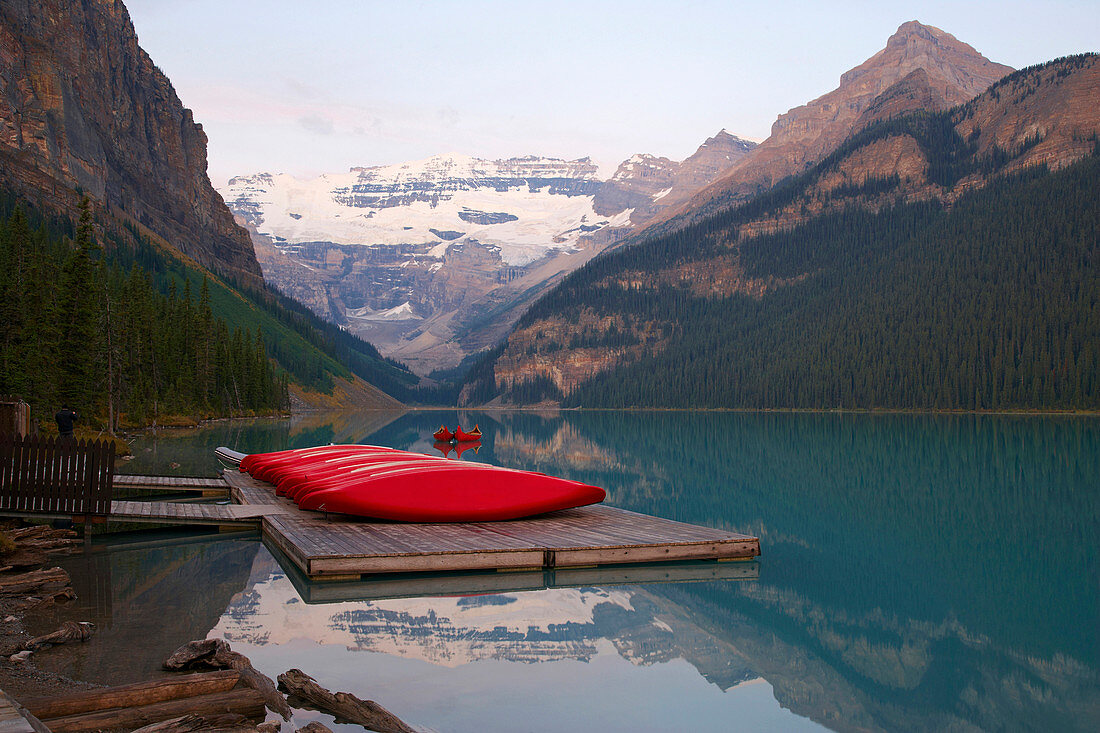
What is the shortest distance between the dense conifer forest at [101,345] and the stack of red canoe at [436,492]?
1125 inches

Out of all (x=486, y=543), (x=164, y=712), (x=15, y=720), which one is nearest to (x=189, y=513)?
(x=486, y=543)

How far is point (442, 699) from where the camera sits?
362 inches

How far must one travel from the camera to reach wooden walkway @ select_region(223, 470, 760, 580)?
591 inches

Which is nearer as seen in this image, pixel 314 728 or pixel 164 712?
pixel 164 712

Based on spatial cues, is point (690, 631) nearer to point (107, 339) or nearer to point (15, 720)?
point (15, 720)

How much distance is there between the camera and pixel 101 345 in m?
60.6

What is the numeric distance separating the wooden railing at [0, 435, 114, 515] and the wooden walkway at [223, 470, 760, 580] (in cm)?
355

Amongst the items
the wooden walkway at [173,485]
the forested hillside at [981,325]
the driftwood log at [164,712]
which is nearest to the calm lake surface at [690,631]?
the driftwood log at [164,712]

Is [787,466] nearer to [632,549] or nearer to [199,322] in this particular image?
[632,549]

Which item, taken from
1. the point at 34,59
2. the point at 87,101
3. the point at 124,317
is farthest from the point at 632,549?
the point at 87,101

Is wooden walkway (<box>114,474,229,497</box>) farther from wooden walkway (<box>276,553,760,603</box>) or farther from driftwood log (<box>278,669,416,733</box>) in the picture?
driftwood log (<box>278,669,416,733</box>)

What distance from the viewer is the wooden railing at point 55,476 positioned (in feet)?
55.7

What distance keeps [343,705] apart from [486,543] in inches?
301

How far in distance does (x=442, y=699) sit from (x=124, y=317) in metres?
72.2
